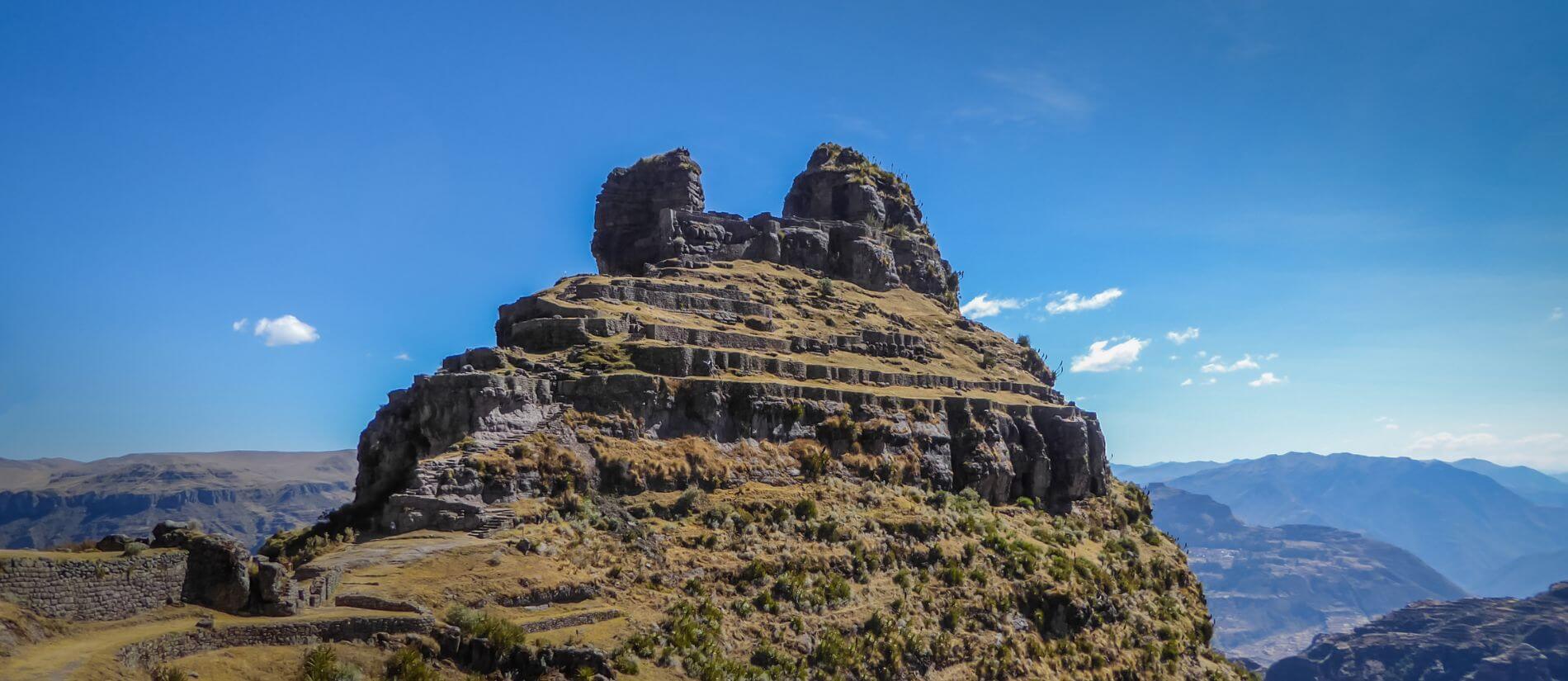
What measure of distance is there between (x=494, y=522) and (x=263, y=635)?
10.1m

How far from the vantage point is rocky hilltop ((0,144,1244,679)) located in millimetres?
23109

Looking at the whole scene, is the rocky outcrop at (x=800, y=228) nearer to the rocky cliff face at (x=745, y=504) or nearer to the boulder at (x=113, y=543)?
the rocky cliff face at (x=745, y=504)

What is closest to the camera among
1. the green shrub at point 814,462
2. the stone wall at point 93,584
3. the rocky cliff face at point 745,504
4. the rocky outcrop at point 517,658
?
the stone wall at point 93,584

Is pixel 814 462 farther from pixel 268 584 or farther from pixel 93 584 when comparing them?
pixel 93 584

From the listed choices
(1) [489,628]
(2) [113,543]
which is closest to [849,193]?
(1) [489,628]

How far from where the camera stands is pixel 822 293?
2621 inches

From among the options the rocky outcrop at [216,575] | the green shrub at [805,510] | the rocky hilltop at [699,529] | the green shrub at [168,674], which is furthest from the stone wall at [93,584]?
the green shrub at [805,510]

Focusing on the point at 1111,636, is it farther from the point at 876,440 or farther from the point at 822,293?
the point at 822,293

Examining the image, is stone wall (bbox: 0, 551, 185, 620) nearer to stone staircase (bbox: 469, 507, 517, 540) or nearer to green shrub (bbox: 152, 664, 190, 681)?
green shrub (bbox: 152, 664, 190, 681)

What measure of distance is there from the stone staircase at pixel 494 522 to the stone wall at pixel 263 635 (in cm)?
646

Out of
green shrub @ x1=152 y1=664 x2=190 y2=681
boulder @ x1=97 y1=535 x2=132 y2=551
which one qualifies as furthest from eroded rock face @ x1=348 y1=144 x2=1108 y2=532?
green shrub @ x1=152 y1=664 x2=190 y2=681

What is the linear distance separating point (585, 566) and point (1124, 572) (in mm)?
32374

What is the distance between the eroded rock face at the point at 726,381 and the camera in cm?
3444

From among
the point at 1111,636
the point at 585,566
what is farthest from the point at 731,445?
the point at 1111,636
